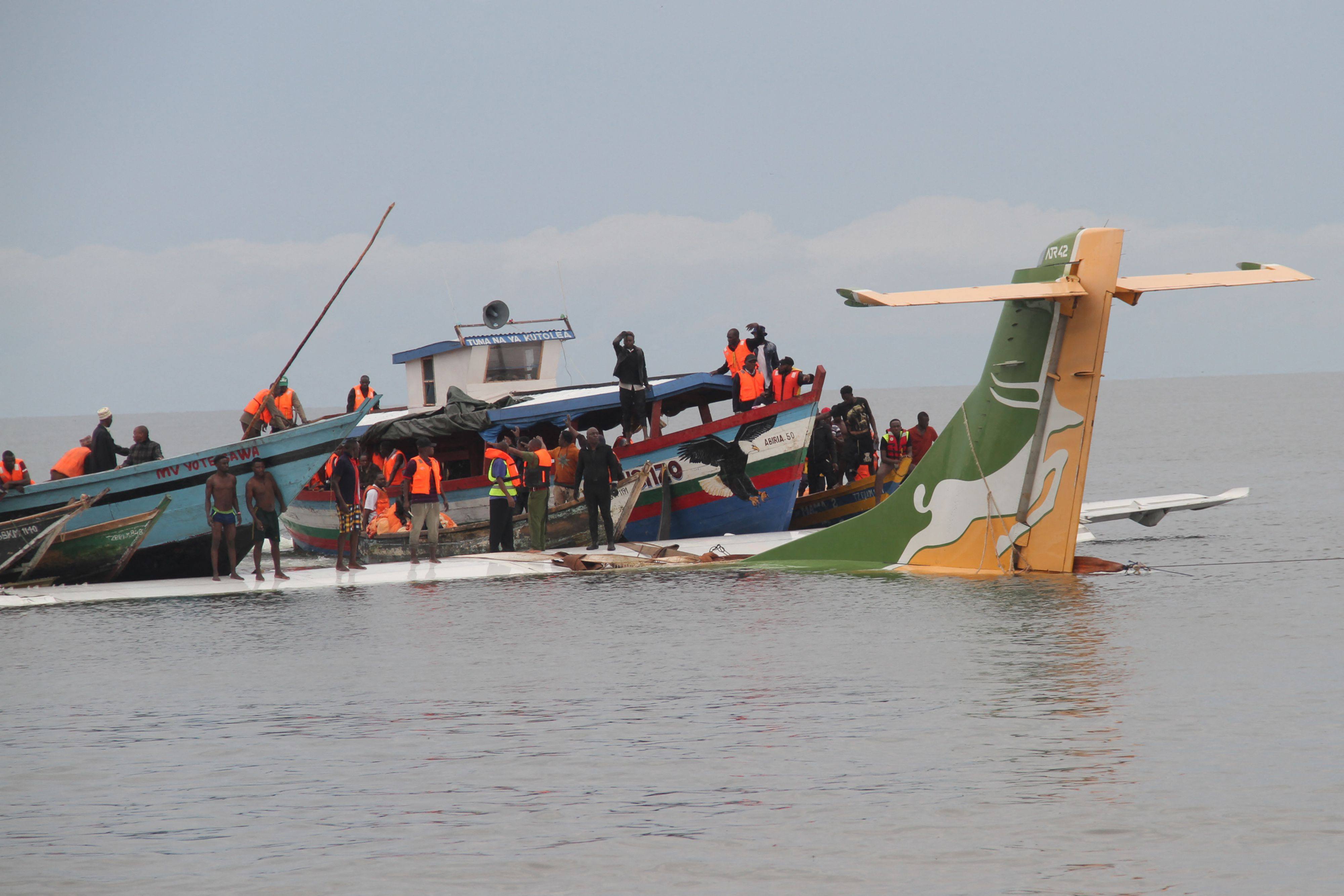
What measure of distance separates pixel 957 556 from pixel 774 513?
737 cm

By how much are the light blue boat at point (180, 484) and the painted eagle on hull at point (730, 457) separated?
619 cm

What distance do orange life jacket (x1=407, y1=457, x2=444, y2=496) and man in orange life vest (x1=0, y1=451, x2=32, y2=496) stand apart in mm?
5457

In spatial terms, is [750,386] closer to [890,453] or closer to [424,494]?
[890,453]

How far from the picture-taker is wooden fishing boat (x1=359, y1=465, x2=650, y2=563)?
2191 centimetres

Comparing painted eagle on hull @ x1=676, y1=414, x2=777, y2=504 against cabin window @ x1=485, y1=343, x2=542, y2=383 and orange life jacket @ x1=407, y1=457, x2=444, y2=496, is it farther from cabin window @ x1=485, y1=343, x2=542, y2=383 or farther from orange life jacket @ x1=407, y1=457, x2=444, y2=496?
cabin window @ x1=485, y1=343, x2=542, y2=383

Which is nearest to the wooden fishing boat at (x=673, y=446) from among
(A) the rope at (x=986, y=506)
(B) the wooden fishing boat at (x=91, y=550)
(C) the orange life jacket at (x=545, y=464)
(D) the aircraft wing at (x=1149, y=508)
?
(C) the orange life jacket at (x=545, y=464)

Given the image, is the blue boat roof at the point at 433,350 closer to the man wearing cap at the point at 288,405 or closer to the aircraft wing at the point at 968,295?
the man wearing cap at the point at 288,405

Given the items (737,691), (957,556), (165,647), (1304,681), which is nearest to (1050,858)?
(737,691)

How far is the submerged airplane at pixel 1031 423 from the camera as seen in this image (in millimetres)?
14398

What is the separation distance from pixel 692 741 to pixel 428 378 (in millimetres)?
17597

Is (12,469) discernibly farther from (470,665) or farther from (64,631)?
(470,665)

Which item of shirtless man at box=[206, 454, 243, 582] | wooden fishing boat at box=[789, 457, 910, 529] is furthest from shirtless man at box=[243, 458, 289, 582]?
wooden fishing boat at box=[789, 457, 910, 529]

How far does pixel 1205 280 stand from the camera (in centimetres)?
1399

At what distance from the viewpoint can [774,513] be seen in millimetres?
23203
